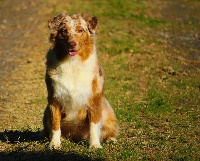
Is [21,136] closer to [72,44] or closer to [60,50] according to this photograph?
[60,50]

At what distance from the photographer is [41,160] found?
21.9 feet

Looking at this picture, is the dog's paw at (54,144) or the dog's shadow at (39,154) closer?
the dog's shadow at (39,154)

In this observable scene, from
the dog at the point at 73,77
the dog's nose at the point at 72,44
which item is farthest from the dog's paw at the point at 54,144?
the dog's nose at the point at 72,44

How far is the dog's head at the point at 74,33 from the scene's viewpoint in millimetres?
6996

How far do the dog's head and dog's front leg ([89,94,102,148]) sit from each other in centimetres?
66

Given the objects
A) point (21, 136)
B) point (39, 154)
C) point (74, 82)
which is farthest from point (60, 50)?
point (21, 136)

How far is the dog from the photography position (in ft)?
23.2

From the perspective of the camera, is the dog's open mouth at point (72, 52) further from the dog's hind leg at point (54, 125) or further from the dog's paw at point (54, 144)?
the dog's paw at point (54, 144)

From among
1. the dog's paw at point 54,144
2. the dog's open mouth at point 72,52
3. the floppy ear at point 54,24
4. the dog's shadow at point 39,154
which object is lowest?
the dog's shadow at point 39,154

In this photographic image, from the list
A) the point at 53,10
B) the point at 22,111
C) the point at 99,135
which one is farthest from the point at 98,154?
the point at 53,10

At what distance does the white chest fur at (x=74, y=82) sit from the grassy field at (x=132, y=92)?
0.69 metres

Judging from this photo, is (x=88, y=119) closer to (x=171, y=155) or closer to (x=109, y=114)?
(x=109, y=114)

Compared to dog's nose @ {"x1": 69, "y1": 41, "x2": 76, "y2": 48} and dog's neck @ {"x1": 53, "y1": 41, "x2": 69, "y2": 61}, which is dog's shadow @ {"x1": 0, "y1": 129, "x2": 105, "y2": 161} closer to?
dog's neck @ {"x1": 53, "y1": 41, "x2": 69, "y2": 61}

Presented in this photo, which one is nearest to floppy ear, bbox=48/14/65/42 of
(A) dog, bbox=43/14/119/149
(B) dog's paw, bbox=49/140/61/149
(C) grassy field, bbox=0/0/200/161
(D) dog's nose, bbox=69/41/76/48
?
(A) dog, bbox=43/14/119/149
